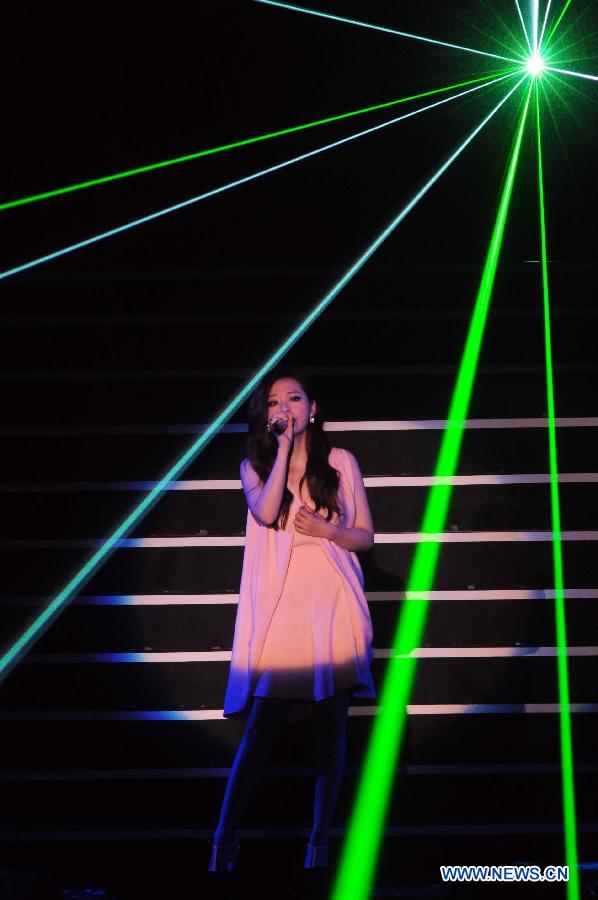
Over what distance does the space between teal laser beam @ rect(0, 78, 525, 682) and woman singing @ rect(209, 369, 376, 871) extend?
123cm

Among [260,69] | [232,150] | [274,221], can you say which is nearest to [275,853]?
[274,221]

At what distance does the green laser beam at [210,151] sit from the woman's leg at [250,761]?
304 centimetres

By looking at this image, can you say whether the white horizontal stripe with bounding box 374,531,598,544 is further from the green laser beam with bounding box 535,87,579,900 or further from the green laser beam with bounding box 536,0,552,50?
the green laser beam with bounding box 536,0,552,50

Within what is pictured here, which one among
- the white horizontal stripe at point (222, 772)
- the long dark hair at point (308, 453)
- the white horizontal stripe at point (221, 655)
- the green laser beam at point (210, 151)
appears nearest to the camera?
the long dark hair at point (308, 453)

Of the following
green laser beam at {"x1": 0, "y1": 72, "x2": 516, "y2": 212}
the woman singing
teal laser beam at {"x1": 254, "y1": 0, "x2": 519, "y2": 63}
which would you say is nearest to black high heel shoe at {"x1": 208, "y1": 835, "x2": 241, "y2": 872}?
the woman singing

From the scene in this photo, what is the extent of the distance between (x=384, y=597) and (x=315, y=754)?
125 cm

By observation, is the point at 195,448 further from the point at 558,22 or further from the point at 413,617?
the point at 558,22

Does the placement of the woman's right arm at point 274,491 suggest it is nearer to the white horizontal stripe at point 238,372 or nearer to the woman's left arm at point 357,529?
the woman's left arm at point 357,529

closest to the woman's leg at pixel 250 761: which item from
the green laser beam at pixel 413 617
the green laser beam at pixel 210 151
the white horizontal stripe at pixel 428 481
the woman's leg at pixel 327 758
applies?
the woman's leg at pixel 327 758

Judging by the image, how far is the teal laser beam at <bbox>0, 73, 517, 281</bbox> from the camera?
4422 mm

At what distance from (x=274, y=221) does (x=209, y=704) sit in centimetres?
264

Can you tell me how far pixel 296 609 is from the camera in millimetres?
2842

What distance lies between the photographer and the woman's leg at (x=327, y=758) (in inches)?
109

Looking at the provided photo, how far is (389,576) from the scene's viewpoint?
13.1ft
